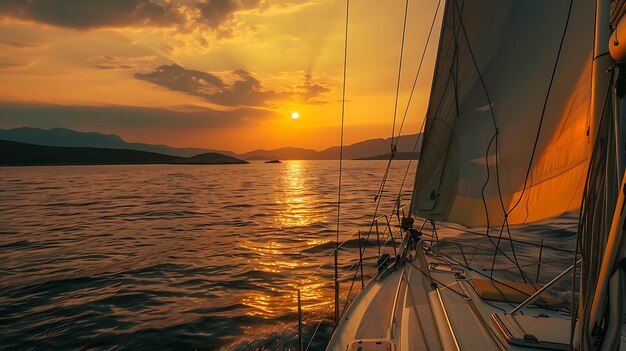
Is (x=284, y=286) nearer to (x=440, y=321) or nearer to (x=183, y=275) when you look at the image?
(x=183, y=275)

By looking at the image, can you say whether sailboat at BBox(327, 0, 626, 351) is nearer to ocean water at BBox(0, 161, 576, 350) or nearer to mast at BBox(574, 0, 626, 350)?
mast at BBox(574, 0, 626, 350)

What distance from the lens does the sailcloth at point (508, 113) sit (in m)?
4.07

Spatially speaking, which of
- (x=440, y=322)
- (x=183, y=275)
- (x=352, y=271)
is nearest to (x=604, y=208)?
(x=440, y=322)

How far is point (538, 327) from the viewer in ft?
11.9

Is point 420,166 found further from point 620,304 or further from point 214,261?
point 214,261

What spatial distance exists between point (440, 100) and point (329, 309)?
209 inches

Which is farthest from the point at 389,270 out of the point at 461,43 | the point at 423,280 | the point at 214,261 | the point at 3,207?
the point at 3,207

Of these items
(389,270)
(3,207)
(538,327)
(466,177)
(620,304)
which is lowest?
(3,207)

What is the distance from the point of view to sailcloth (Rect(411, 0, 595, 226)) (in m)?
4.07

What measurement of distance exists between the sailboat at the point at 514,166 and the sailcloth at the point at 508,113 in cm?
1

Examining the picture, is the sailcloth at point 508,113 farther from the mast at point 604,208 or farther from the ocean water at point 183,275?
the mast at point 604,208

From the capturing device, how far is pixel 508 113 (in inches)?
194

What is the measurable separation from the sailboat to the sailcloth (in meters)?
0.01

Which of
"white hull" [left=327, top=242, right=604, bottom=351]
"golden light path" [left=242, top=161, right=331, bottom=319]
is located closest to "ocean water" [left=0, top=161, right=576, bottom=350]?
"golden light path" [left=242, top=161, right=331, bottom=319]
